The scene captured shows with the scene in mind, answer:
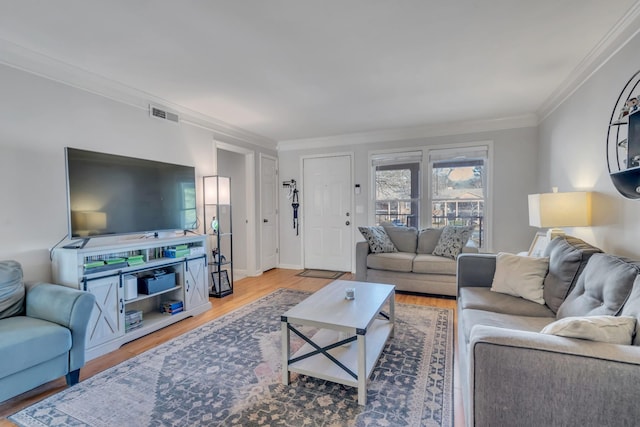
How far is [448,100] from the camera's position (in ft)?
11.1

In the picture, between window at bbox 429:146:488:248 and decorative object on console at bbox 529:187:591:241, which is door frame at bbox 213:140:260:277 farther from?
decorative object on console at bbox 529:187:591:241

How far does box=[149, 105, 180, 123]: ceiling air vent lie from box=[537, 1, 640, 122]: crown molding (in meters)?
3.94

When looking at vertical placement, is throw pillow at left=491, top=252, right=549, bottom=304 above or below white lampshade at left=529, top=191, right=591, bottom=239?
below

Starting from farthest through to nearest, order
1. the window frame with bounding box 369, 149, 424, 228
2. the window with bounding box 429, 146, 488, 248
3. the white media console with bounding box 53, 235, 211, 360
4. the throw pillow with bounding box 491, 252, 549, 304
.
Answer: the window frame with bounding box 369, 149, 424, 228 → the window with bounding box 429, 146, 488, 248 → the white media console with bounding box 53, 235, 211, 360 → the throw pillow with bounding box 491, 252, 549, 304

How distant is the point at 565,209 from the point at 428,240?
1.84 meters

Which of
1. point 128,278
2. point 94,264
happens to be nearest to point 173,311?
point 128,278

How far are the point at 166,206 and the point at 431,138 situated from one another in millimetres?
3793

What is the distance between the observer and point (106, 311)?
2434mm

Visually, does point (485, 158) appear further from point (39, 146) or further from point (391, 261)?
point (39, 146)

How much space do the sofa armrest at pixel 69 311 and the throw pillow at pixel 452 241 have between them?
3664 millimetres

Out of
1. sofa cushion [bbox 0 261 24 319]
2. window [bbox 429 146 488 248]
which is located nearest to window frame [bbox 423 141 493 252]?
window [bbox 429 146 488 248]

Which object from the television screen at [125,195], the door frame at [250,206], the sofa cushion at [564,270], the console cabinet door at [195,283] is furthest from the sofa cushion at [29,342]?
the sofa cushion at [564,270]

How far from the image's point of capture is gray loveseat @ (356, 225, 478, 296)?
3688 millimetres

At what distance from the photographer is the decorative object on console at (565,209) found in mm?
2408
